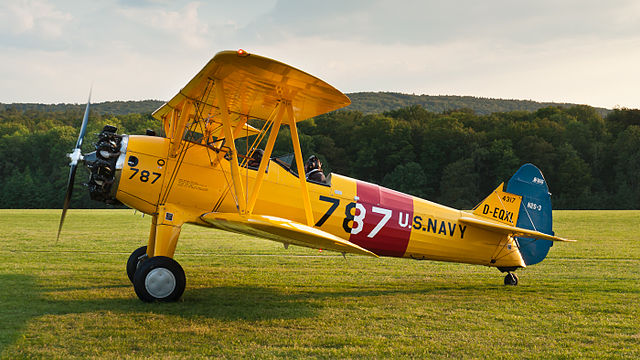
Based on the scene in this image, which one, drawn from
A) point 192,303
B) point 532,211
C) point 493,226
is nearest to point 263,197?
point 192,303

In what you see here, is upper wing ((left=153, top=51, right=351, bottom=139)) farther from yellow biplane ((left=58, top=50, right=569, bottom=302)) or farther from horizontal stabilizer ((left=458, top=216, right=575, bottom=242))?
horizontal stabilizer ((left=458, top=216, right=575, bottom=242))

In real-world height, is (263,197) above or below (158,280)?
above

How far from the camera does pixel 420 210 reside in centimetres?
798

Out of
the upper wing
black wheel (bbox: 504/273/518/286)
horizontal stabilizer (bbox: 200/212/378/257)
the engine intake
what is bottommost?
black wheel (bbox: 504/273/518/286)

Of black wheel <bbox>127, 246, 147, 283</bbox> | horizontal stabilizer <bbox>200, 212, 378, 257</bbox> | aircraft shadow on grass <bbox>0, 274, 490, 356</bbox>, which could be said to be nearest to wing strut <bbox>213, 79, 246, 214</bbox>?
horizontal stabilizer <bbox>200, 212, 378, 257</bbox>

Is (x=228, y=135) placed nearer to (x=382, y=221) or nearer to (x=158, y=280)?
(x=158, y=280)

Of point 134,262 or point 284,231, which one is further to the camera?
point 134,262

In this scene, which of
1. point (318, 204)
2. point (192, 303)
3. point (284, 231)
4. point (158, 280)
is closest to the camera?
point (284, 231)

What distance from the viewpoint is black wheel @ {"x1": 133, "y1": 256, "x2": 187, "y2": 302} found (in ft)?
20.2

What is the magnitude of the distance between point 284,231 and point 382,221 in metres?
2.44

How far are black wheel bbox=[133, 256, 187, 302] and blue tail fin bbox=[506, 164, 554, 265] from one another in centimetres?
563

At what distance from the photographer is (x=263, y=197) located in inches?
279

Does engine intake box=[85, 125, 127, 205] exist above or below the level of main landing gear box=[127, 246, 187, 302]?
above

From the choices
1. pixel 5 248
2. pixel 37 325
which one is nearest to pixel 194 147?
pixel 37 325
